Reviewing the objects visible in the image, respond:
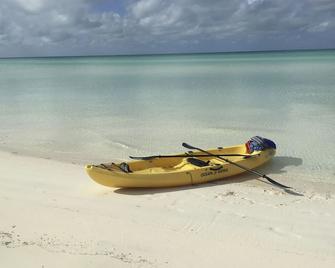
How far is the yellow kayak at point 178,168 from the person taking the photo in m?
7.35

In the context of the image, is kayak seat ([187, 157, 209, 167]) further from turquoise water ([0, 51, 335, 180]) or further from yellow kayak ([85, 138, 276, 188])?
turquoise water ([0, 51, 335, 180])

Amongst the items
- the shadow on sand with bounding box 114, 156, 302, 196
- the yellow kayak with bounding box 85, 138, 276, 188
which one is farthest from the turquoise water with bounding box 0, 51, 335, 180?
the yellow kayak with bounding box 85, 138, 276, 188

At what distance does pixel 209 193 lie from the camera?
7570 millimetres

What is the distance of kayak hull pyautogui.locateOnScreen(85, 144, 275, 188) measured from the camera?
288 inches

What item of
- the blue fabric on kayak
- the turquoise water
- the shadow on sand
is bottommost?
the shadow on sand

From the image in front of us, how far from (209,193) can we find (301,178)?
2.29 m

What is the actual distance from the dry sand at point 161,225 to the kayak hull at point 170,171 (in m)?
0.16

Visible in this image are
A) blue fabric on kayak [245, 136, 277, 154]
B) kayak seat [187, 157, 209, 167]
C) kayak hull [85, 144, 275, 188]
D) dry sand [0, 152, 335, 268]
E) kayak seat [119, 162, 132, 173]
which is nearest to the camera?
dry sand [0, 152, 335, 268]

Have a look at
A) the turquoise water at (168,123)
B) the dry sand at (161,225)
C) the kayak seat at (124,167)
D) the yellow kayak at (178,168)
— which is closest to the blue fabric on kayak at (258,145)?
the yellow kayak at (178,168)

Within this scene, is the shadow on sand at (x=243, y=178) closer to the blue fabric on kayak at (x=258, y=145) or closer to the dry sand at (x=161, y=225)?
the dry sand at (x=161, y=225)

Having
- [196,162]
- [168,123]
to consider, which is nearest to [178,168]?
[196,162]

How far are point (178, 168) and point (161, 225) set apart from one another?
105 inches

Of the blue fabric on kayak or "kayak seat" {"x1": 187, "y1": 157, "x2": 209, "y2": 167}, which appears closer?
"kayak seat" {"x1": 187, "y1": 157, "x2": 209, "y2": 167}

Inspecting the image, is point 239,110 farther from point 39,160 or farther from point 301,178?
point 39,160
